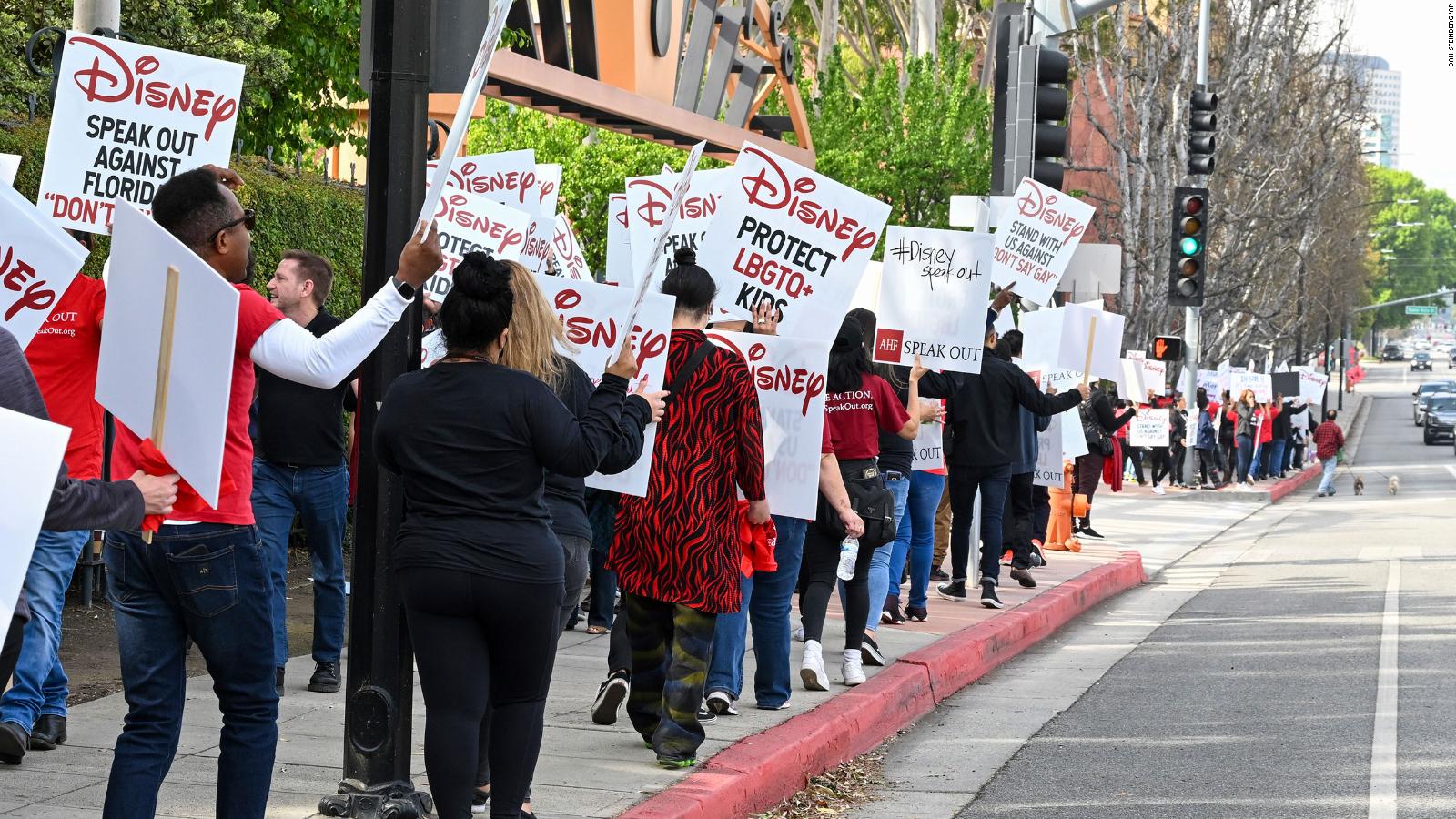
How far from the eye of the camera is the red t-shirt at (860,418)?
28.9 ft

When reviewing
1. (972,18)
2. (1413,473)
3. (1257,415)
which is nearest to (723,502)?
(1257,415)

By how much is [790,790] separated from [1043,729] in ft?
6.81

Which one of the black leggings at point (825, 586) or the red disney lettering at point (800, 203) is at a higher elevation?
the red disney lettering at point (800, 203)

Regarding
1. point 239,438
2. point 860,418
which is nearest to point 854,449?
point 860,418

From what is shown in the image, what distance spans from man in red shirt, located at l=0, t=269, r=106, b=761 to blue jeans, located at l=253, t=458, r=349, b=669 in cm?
124

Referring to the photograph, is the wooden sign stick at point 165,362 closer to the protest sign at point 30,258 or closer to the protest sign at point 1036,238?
the protest sign at point 30,258

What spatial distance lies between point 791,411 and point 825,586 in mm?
1121

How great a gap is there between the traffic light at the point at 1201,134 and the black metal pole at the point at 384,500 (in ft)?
70.0

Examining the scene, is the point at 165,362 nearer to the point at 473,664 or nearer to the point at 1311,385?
the point at 473,664

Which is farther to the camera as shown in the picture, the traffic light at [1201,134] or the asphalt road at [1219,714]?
the traffic light at [1201,134]

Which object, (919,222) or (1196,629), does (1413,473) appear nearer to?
(919,222)

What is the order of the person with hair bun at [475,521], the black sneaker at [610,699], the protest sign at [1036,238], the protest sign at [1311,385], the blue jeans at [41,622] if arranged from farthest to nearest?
the protest sign at [1311,385] → the protest sign at [1036,238] → the black sneaker at [610,699] → the blue jeans at [41,622] → the person with hair bun at [475,521]

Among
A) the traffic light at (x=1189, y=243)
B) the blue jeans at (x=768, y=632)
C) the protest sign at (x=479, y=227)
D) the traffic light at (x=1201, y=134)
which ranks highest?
the traffic light at (x=1201, y=134)

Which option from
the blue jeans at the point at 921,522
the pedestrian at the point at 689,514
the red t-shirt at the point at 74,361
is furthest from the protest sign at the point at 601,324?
the blue jeans at the point at 921,522
